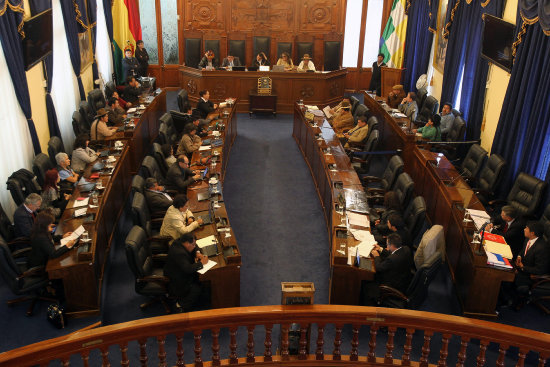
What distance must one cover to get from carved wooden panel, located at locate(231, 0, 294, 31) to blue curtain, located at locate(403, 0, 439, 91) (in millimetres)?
3374

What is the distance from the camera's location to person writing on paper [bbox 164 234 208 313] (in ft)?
18.5

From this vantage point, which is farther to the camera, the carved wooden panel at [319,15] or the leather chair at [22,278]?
the carved wooden panel at [319,15]

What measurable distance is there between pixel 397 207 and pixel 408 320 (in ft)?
10.4

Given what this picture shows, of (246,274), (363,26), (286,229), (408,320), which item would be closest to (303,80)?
(363,26)

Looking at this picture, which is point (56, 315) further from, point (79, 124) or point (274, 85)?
point (274, 85)

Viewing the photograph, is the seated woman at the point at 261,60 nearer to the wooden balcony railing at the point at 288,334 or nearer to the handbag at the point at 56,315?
the handbag at the point at 56,315

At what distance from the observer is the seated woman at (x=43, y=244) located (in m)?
5.67

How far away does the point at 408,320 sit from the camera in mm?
3936

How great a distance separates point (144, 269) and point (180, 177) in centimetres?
212

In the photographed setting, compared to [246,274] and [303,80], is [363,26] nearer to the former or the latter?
[303,80]

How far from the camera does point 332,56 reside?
14.9 meters

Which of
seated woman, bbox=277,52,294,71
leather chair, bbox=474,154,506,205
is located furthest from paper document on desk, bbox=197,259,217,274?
seated woman, bbox=277,52,294,71

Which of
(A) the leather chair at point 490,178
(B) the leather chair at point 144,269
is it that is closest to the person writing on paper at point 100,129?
(B) the leather chair at point 144,269

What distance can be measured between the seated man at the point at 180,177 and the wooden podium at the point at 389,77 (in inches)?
308
